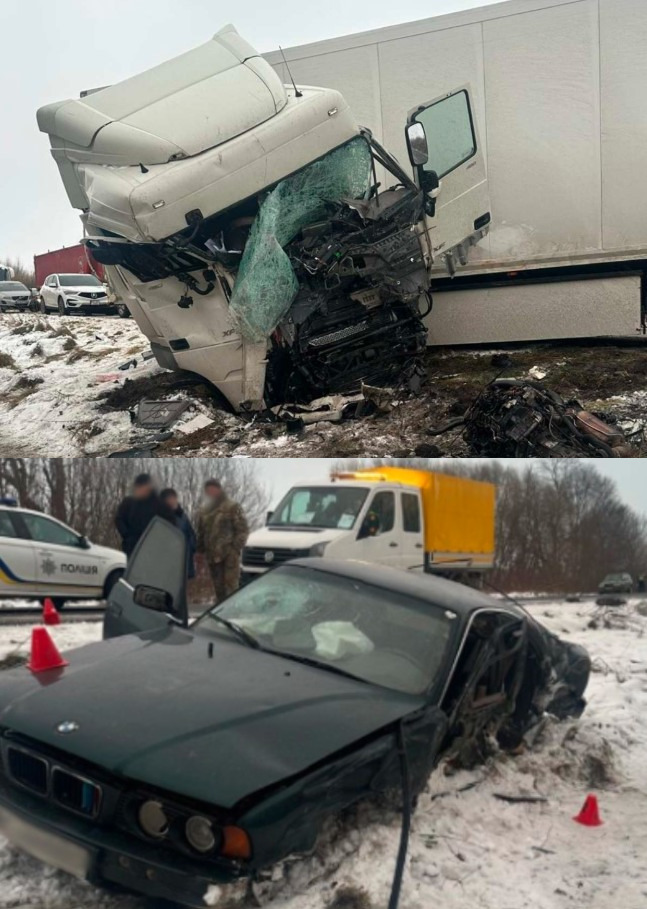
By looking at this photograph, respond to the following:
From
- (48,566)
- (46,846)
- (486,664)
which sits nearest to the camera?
(46,846)

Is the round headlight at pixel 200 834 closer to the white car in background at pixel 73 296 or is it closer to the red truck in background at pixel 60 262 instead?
the white car in background at pixel 73 296

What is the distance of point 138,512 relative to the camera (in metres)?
3.15

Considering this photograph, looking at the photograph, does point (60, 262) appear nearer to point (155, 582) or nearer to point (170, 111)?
point (170, 111)

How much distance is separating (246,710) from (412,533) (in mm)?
841

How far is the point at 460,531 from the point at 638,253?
674 centimetres

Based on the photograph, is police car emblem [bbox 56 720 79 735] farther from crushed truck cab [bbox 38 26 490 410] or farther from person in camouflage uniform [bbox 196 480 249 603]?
crushed truck cab [bbox 38 26 490 410]

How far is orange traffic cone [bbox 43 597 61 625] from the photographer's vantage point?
3113mm

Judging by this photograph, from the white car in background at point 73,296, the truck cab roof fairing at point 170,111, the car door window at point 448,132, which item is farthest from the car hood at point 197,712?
the white car in background at point 73,296

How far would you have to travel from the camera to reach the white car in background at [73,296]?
18766mm

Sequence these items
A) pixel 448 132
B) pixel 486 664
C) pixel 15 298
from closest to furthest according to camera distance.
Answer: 1. pixel 486 664
2. pixel 448 132
3. pixel 15 298

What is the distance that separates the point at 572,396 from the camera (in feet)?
24.2

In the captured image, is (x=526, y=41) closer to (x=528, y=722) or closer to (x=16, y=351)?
(x=16, y=351)

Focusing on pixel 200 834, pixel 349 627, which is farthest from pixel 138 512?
pixel 200 834

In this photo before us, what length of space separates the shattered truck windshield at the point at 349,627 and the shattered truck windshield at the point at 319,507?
0.56ft
